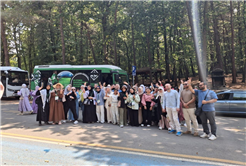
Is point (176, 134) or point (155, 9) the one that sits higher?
point (155, 9)

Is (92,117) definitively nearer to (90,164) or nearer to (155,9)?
(90,164)

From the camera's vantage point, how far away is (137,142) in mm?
5773

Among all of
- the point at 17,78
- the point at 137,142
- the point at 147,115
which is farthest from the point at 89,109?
the point at 17,78

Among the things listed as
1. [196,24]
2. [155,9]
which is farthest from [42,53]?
[196,24]

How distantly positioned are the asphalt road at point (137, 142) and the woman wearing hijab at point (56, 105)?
0.49 m

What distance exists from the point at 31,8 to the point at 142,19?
1304 centimetres

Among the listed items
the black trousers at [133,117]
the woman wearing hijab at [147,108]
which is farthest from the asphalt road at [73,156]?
the woman wearing hijab at [147,108]

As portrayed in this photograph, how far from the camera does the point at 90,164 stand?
420 cm

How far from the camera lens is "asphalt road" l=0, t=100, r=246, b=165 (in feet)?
14.8

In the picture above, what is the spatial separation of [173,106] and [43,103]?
225 inches

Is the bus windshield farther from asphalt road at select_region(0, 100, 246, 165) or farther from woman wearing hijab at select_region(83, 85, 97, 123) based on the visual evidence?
woman wearing hijab at select_region(83, 85, 97, 123)

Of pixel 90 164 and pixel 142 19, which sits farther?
pixel 142 19

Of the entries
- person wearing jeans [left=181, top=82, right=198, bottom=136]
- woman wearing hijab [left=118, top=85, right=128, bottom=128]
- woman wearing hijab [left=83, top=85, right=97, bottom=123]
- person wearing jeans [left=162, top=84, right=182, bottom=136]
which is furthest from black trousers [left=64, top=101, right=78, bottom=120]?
person wearing jeans [left=181, top=82, right=198, bottom=136]

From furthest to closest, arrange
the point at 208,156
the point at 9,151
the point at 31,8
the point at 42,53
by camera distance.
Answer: the point at 42,53 < the point at 31,8 < the point at 9,151 < the point at 208,156
